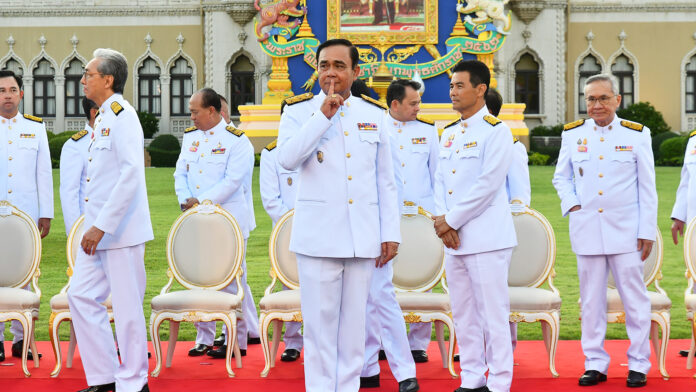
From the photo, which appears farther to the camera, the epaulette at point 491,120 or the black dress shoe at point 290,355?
the black dress shoe at point 290,355

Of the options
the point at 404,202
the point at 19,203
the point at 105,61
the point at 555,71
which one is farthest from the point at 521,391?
the point at 555,71

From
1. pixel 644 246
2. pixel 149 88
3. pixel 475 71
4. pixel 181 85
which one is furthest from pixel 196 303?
pixel 149 88

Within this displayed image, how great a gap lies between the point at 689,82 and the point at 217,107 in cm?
2913

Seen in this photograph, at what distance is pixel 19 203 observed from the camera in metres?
6.73

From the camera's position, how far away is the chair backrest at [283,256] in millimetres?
Result: 5969

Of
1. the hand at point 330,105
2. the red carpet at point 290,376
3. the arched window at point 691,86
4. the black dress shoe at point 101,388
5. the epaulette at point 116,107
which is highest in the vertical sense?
the arched window at point 691,86

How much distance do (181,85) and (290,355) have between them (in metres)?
28.6

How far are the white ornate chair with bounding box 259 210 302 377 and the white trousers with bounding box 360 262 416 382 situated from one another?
51 cm

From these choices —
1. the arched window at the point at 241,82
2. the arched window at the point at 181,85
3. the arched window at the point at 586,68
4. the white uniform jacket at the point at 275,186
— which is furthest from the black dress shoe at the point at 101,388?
the arched window at the point at 586,68

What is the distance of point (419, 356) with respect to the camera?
6102 mm

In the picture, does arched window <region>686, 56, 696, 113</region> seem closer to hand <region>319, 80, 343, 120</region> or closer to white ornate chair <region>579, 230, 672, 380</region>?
white ornate chair <region>579, 230, 672, 380</region>

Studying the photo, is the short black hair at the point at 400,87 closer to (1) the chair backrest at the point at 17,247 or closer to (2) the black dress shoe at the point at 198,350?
(2) the black dress shoe at the point at 198,350

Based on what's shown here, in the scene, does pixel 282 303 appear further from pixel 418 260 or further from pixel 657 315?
pixel 657 315

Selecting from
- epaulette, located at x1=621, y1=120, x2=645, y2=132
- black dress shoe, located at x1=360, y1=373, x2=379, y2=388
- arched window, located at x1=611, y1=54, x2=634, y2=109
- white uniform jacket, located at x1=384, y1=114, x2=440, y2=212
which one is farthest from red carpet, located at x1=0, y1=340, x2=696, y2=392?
arched window, located at x1=611, y1=54, x2=634, y2=109
